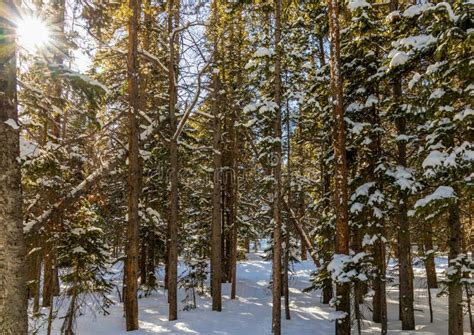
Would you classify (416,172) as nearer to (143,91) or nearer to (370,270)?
(370,270)

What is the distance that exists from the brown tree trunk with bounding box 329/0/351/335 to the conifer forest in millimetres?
42

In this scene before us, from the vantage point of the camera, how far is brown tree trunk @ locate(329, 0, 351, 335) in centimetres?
1008

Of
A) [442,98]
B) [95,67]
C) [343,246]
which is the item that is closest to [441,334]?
[343,246]

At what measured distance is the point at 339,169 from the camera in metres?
10.4

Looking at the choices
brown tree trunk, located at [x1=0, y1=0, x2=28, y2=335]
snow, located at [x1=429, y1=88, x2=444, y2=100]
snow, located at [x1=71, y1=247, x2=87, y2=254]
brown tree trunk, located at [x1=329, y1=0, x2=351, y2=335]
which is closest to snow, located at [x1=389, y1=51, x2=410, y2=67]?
snow, located at [x1=429, y1=88, x2=444, y2=100]

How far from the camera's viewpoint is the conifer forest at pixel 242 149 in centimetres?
580

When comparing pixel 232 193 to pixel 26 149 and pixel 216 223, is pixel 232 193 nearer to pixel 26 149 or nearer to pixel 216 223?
pixel 216 223

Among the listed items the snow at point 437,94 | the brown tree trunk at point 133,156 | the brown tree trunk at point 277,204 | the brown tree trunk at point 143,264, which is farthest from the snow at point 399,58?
the brown tree trunk at point 143,264

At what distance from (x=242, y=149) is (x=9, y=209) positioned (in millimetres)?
16191

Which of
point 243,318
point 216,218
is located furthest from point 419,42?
point 243,318

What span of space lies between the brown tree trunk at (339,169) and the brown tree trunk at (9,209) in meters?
7.80

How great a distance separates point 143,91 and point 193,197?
26.6 ft

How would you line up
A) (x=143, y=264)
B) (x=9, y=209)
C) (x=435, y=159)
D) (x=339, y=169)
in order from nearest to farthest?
(x=9, y=209) → (x=435, y=159) → (x=339, y=169) → (x=143, y=264)

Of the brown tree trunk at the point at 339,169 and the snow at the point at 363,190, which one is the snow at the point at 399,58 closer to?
the brown tree trunk at the point at 339,169
